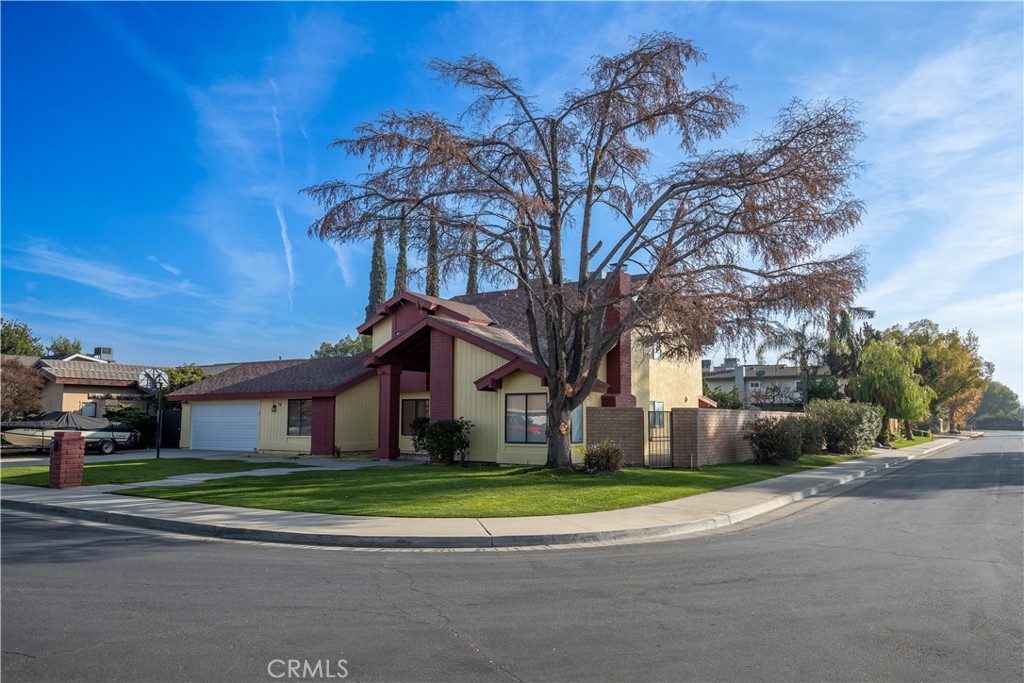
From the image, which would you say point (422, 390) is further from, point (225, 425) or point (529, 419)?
point (225, 425)

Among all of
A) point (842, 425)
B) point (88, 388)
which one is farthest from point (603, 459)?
point (88, 388)

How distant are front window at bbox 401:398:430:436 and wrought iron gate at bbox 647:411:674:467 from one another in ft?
28.9

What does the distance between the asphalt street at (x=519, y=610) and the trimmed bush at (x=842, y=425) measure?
76.4 feet

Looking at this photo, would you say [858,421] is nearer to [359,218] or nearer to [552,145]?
[552,145]

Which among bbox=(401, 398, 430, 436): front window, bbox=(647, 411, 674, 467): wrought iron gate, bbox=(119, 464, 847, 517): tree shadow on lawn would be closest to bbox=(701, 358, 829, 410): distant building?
bbox=(647, 411, 674, 467): wrought iron gate

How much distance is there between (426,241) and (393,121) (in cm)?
Answer: 306

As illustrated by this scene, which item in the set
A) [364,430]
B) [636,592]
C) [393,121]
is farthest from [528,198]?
[364,430]

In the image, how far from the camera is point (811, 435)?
29438 millimetres

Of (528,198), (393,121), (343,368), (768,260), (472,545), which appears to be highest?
(393,121)

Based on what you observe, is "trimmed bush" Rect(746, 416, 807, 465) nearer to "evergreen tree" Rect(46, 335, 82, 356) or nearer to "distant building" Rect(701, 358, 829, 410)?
"distant building" Rect(701, 358, 829, 410)

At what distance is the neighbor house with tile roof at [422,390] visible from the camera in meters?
22.2

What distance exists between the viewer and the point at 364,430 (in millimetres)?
29000

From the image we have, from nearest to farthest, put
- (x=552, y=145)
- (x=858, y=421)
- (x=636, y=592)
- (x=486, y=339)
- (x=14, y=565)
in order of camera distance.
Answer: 1. (x=636, y=592)
2. (x=14, y=565)
3. (x=552, y=145)
4. (x=486, y=339)
5. (x=858, y=421)

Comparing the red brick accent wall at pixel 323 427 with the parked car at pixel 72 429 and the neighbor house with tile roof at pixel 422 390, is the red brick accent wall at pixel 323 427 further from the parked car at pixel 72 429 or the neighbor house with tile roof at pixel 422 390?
the parked car at pixel 72 429
